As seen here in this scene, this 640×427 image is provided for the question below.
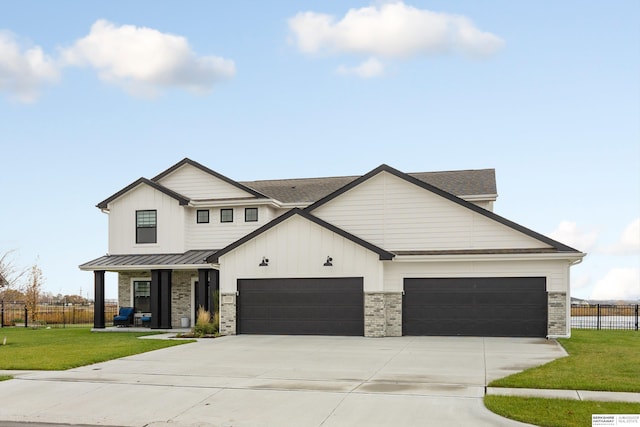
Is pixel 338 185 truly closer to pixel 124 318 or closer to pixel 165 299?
pixel 165 299

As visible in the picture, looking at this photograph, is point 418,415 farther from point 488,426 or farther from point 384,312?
point 384,312

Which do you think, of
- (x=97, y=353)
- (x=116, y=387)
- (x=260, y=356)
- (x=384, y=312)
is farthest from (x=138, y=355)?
(x=384, y=312)

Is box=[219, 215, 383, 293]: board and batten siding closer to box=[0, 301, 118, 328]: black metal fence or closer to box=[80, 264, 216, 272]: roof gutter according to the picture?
box=[80, 264, 216, 272]: roof gutter

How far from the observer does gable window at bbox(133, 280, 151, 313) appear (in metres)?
32.8

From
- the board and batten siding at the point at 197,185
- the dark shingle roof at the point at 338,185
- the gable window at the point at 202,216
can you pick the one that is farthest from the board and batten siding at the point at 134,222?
the dark shingle roof at the point at 338,185

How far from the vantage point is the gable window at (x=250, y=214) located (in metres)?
32.1

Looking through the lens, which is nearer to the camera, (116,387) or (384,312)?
(116,387)

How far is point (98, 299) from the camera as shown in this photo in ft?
105

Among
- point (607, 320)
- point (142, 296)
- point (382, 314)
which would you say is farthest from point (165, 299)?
point (607, 320)

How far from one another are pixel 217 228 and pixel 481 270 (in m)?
13.3

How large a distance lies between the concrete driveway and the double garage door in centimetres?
392

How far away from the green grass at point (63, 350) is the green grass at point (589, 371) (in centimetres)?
1082

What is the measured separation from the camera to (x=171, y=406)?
38.5 ft

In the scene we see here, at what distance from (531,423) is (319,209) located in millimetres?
18290
